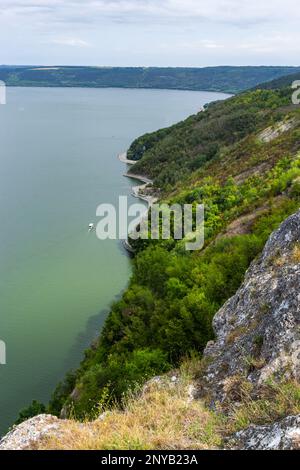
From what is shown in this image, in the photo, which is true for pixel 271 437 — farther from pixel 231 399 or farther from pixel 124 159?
pixel 124 159

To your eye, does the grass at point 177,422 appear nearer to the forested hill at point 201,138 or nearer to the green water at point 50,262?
the green water at point 50,262

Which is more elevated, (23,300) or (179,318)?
(179,318)

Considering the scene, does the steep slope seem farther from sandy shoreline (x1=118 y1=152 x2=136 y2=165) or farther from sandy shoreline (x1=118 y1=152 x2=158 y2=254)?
sandy shoreline (x1=118 y1=152 x2=136 y2=165)

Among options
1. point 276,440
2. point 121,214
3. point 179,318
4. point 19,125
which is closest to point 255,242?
point 179,318

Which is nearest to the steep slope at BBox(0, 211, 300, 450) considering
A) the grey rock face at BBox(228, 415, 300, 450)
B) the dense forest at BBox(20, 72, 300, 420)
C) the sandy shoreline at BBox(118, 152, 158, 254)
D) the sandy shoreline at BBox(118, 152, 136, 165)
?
the grey rock face at BBox(228, 415, 300, 450)

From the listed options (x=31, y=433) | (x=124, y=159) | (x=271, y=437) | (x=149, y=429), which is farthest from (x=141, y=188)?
(x=271, y=437)

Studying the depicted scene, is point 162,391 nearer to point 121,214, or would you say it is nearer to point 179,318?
point 179,318
